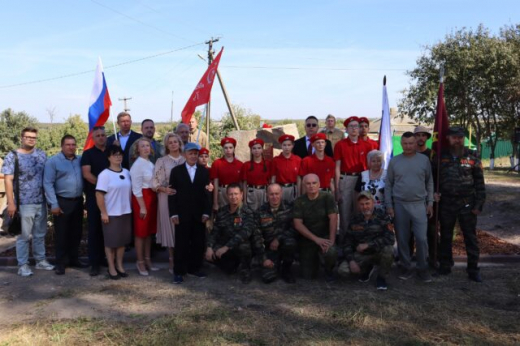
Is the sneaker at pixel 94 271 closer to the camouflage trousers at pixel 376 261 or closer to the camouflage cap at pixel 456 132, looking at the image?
the camouflage trousers at pixel 376 261

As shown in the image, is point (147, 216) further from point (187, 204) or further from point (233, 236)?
point (233, 236)

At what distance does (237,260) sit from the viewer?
19.1ft

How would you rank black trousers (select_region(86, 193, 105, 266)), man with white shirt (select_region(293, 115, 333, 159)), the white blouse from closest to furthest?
the white blouse → black trousers (select_region(86, 193, 105, 266)) → man with white shirt (select_region(293, 115, 333, 159))

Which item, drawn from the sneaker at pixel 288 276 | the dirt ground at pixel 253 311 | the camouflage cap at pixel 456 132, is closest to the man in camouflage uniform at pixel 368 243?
the dirt ground at pixel 253 311

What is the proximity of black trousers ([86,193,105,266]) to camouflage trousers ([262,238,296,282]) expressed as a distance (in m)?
2.24

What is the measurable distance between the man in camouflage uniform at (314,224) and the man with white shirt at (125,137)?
100 inches

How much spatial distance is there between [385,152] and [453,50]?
1933 centimetres

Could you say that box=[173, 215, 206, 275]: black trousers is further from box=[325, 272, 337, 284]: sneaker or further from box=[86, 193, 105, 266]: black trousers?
box=[325, 272, 337, 284]: sneaker

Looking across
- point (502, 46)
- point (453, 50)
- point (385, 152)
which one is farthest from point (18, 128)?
point (385, 152)

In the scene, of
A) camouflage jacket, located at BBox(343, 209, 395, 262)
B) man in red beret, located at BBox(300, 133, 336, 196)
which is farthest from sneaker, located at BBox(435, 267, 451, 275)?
man in red beret, located at BBox(300, 133, 336, 196)

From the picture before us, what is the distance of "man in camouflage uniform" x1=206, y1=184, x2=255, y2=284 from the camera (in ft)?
18.3

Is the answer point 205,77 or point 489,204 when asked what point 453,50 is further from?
point 205,77

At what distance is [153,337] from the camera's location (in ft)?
12.7

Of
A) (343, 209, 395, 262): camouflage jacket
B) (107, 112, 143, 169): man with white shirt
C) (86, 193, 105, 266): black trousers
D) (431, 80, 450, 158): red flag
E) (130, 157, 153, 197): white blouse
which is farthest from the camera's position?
(107, 112, 143, 169): man with white shirt
